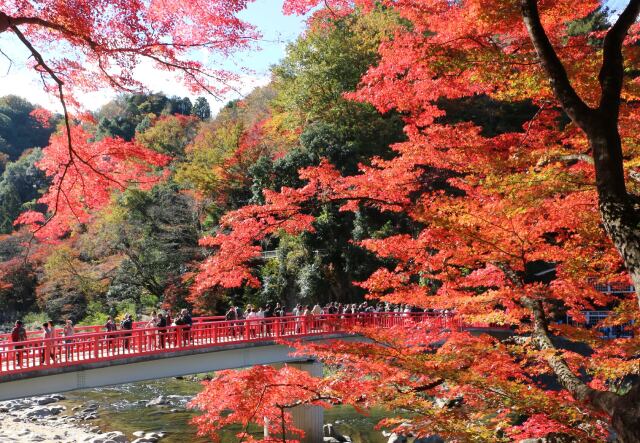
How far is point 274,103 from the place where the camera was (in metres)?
34.6

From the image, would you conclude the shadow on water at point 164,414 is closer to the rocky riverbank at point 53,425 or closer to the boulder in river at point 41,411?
the rocky riverbank at point 53,425

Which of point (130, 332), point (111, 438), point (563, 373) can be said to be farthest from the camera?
point (111, 438)

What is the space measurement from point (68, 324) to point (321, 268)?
14624 millimetres

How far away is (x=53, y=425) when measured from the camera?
19.3 metres

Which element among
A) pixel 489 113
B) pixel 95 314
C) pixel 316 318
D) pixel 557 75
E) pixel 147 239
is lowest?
pixel 316 318

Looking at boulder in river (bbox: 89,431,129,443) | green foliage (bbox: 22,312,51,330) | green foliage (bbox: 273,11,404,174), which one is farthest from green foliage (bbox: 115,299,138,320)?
boulder in river (bbox: 89,431,129,443)

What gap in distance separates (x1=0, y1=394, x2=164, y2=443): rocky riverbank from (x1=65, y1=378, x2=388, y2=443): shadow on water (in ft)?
1.28

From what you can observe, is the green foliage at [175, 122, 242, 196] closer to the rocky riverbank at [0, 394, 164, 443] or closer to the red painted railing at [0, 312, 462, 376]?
the rocky riverbank at [0, 394, 164, 443]

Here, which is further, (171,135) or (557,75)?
(171,135)

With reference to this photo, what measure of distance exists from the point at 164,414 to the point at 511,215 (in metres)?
16.5

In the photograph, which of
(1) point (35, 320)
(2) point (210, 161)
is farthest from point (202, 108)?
(1) point (35, 320)

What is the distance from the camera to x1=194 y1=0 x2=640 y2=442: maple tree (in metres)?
5.36

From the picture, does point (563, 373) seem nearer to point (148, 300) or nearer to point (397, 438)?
point (397, 438)

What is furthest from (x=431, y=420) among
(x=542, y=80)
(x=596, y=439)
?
(x=542, y=80)
